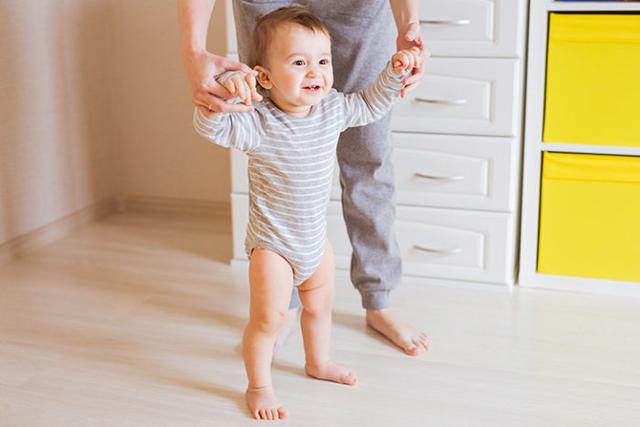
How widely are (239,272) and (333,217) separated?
27 centimetres

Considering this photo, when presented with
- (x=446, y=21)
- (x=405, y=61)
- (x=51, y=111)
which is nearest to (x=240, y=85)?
(x=405, y=61)

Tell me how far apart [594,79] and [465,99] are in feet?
0.87

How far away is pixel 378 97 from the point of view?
1.34 meters

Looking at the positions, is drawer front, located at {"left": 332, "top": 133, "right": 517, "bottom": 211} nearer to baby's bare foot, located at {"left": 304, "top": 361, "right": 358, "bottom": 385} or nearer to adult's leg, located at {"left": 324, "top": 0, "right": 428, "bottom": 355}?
adult's leg, located at {"left": 324, "top": 0, "right": 428, "bottom": 355}

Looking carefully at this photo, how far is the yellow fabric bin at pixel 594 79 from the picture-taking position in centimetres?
172

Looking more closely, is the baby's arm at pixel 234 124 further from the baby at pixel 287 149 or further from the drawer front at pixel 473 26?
the drawer front at pixel 473 26

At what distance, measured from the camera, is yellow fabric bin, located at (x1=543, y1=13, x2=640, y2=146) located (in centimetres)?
172

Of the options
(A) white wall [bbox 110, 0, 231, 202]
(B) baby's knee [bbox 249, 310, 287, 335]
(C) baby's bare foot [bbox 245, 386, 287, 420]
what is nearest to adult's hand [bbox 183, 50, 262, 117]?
(B) baby's knee [bbox 249, 310, 287, 335]

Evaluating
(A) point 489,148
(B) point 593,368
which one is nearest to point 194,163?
(A) point 489,148

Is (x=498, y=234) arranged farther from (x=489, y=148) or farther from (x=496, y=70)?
(x=496, y=70)

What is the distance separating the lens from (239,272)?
79.4 inches

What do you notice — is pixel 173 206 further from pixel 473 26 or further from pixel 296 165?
pixel 296 165

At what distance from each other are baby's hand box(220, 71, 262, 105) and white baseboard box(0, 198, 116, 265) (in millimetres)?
1183

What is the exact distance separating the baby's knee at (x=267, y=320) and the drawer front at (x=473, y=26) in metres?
0.76
